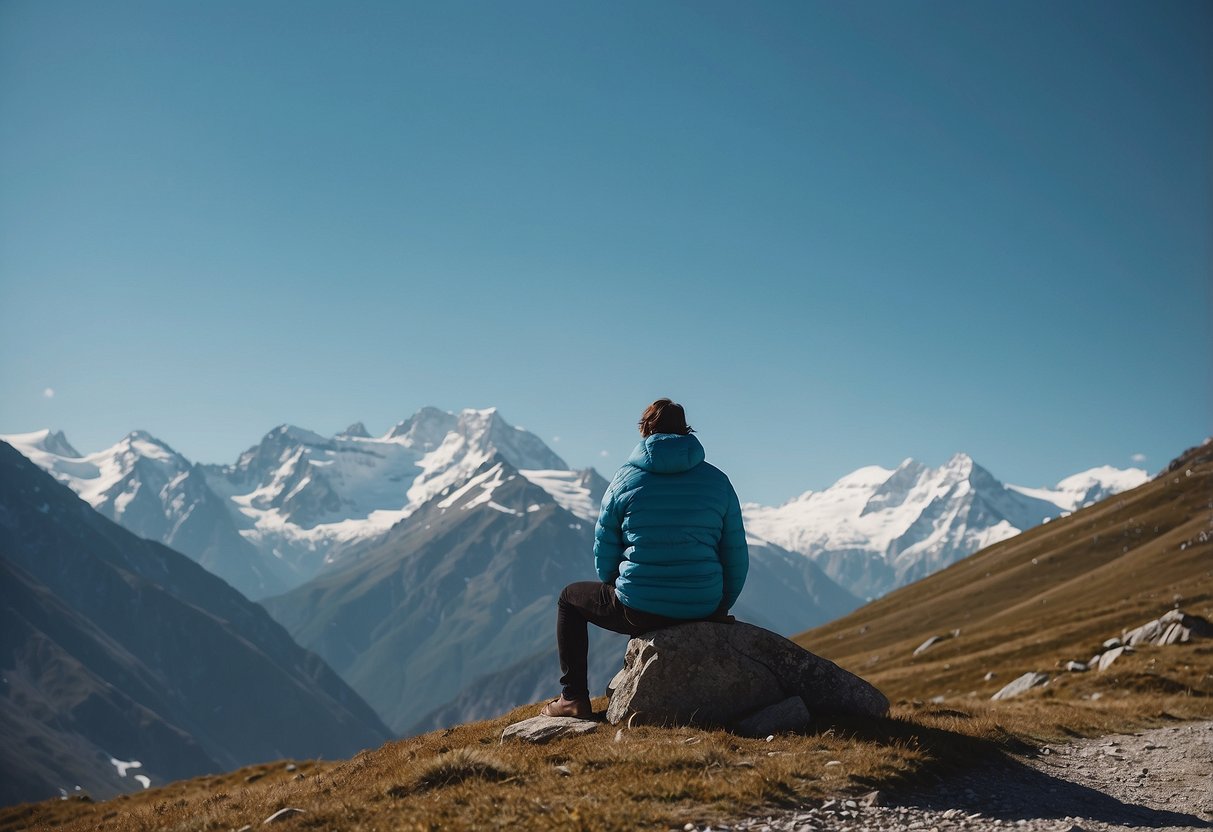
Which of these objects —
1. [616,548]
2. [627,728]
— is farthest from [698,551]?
[627,728]

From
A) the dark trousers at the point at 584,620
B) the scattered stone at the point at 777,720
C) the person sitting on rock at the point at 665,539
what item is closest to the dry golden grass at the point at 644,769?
the scattered stone at the point at 777,720

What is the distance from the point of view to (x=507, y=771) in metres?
12.1

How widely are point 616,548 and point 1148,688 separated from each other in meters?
24.6

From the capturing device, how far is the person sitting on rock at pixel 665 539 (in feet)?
46.8

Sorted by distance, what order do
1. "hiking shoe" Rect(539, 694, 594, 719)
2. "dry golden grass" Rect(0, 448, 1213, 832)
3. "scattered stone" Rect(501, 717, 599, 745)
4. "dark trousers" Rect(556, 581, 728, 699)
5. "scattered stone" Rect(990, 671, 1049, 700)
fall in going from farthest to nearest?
"scattered stone" Rect(990, 671, 1049, 700) < "hiking shoe" Rect(539, 694, 594, 719) < "dark trousers" Rect(556, 581, 728, 699) < "scattered stone" Rect(501, 717, 599, 745) < "dry golden grass" Rect(0, 448, 1213, 832)

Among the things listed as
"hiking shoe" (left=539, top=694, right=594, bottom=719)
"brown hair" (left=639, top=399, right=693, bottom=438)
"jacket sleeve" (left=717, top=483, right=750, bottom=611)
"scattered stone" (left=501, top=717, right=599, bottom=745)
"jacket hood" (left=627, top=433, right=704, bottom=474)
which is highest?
"brown hair" (left=639, top=399, right=693, bottom=438)

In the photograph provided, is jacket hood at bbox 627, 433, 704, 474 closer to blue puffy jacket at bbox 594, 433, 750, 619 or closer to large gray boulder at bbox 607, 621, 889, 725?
blue puffy jacket at bbox 594, 433, 750, 619

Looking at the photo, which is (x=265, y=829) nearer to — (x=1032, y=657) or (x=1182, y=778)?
(x=1182, y=778)

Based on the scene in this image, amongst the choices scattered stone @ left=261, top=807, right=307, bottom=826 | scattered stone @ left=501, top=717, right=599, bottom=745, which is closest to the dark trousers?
scattered stone @ left=501, top=717, right=599, bottom=745

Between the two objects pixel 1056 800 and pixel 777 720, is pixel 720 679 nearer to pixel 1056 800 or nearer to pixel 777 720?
pixel 777 720

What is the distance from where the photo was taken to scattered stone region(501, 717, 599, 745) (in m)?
14.6

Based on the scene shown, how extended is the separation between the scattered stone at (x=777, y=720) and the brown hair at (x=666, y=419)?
504cm

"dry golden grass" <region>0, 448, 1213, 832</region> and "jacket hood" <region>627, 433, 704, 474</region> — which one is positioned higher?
"jacket hood" <region>627, 433, 704, 474</region>

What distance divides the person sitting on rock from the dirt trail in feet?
14.5
